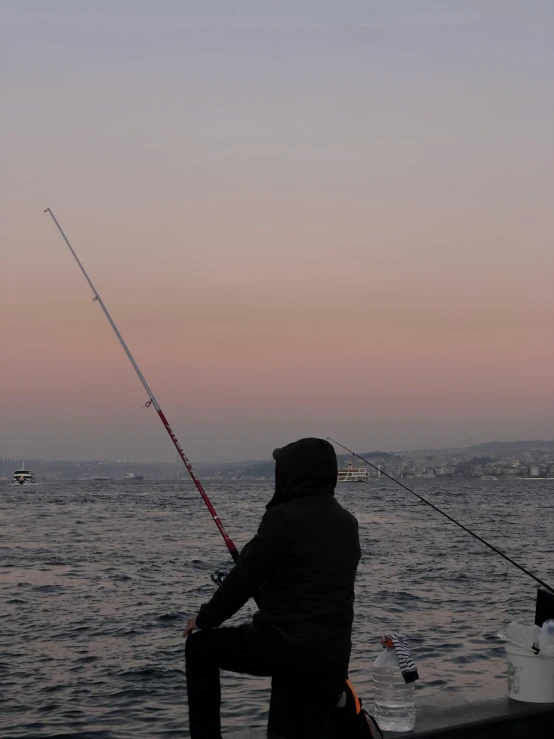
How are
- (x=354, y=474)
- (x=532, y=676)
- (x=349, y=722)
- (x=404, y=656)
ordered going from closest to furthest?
1. (x=349, y=722)
2. (x=404, y=656)
3. (x=532, y=676)
4. (x=354, y=474)

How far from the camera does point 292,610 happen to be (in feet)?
11.2

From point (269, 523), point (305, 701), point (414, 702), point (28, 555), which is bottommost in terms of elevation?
point (28, 555)

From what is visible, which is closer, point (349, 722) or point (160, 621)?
point (349, 722)

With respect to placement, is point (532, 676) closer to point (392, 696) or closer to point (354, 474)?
point (392, 696)

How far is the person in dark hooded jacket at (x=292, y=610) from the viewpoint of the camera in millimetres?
3385

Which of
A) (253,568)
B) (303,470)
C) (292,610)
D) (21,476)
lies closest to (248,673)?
(292,610)

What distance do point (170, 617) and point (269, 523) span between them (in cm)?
1247

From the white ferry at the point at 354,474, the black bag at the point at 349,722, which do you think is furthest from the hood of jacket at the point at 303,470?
the white ferry at the point at 354,474

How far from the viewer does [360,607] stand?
15766 millimetres

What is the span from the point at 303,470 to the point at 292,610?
0.56 meters

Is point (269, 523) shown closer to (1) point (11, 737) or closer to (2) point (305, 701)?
(2) point (305, 701)

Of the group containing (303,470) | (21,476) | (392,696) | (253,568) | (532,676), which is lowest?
(21,476)

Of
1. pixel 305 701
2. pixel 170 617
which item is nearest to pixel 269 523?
pixel 305 701

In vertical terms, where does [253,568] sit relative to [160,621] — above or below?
above
